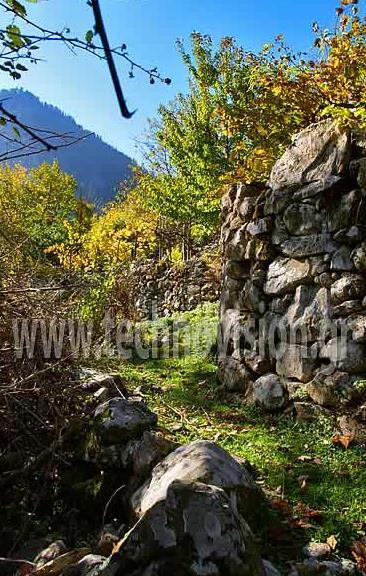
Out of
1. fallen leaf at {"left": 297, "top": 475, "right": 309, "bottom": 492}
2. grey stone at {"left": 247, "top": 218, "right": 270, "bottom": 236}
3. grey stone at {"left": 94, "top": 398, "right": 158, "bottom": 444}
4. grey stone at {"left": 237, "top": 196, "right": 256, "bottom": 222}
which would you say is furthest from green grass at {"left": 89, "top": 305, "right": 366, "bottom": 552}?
grey stone at {"left": 237, "top": 196, "right": 256, "bottom": 222}

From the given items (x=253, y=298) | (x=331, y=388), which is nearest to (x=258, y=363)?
(x=253, y=298)

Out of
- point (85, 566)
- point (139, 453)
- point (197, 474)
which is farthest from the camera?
point (139, 453)

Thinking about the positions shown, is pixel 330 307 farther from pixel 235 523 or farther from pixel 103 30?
pixel 103 30

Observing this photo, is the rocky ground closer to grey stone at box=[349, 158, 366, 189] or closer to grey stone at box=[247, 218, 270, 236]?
grey stone at box=[247, 218, 270, 236]

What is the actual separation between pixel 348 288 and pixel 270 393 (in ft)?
4.50

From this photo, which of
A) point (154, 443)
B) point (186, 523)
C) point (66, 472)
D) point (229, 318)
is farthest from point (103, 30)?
point (229, 318)

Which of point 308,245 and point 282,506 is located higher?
point 308,245

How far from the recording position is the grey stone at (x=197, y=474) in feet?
8.09

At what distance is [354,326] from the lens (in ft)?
13.5

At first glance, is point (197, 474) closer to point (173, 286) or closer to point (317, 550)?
point (317, 550)

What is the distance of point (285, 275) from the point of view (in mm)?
4836

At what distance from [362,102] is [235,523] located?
3.85 metres

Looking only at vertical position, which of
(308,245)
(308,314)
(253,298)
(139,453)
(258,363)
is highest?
(308,245)

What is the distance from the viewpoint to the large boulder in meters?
1.75
